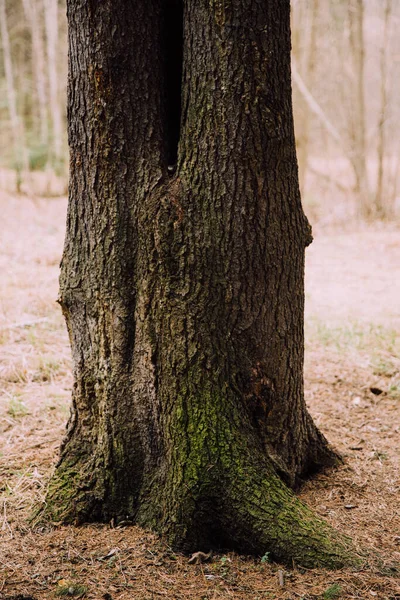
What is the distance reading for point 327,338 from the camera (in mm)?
5648

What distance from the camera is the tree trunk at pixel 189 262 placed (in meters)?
2.46

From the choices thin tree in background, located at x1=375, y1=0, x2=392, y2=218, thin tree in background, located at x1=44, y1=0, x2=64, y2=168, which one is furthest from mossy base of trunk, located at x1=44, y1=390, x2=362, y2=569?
thin tree in background, located at x1=44, y1=0, x2=64, y2=168

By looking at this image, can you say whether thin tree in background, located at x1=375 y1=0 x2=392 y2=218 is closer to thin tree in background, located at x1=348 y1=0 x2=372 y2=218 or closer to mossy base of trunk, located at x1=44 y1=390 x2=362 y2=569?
thin tree in background, located at x1=348 y1=0 x2=372 y2=218

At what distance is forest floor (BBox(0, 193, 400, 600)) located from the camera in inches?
91.0

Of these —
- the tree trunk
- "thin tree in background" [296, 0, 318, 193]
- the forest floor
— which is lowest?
the forest floor

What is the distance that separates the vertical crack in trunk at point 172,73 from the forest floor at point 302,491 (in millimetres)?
1775

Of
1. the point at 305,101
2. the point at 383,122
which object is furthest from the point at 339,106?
the point at 383,122

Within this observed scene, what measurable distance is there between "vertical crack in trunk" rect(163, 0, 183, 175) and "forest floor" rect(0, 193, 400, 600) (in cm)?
178

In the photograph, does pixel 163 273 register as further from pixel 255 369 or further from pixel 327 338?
pixel 327 338

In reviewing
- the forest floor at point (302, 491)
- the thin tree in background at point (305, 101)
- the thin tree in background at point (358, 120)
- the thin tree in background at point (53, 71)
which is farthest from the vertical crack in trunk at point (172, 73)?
the thin tree in background at point (53, 71)

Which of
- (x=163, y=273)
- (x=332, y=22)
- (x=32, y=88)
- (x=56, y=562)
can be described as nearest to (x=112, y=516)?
(x=56, y=562)

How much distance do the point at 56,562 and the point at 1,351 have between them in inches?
116

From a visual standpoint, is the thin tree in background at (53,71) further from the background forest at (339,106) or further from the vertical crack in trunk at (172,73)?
the vertical crack in trunk at (172,73)

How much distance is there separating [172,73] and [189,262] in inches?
36.1
